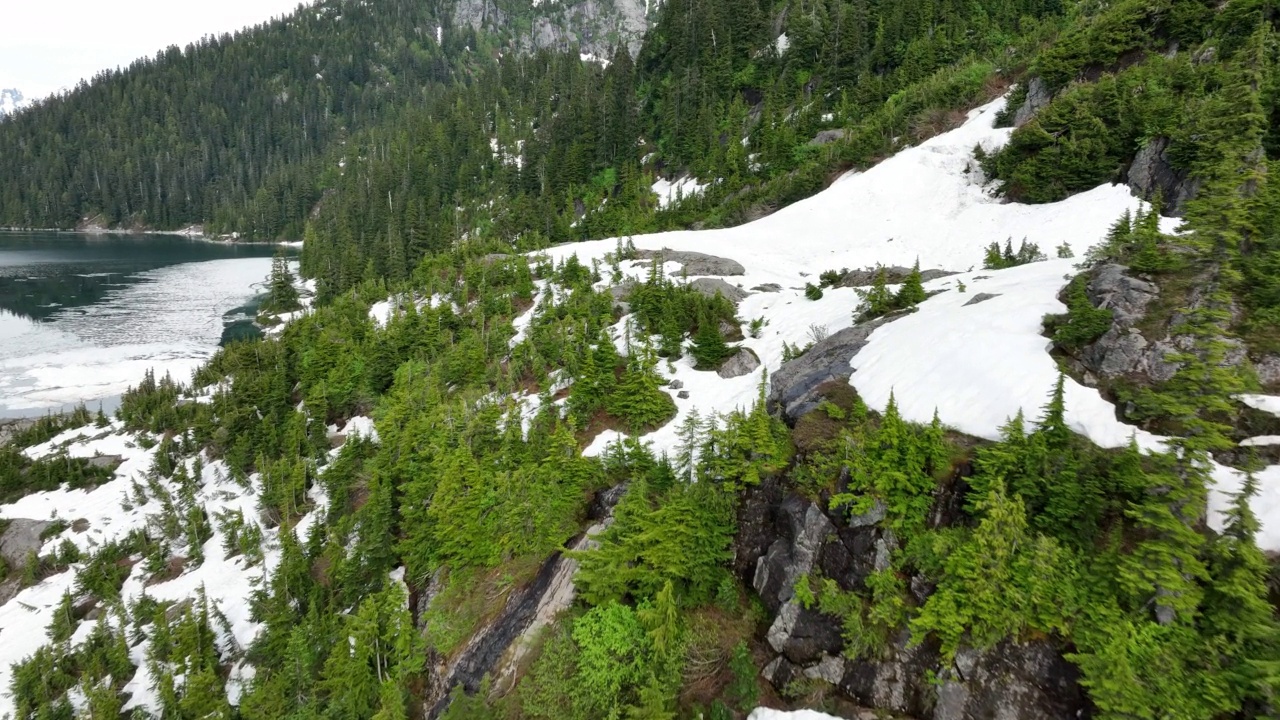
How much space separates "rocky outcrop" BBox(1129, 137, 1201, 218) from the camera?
69.7 feet

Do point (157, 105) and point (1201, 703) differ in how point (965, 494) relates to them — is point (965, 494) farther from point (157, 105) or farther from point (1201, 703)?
point (157, 105)

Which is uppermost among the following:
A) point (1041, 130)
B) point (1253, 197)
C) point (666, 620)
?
point (1041, 130)

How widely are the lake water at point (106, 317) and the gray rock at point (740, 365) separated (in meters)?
49.5

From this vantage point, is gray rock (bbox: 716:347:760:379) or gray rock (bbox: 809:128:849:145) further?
gray rock (bbox: 809:128:849:145)

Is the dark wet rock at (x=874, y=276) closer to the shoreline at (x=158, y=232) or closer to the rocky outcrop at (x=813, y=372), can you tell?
the rocky outcrop at (x=813, y=372)

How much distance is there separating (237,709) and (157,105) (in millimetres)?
258162

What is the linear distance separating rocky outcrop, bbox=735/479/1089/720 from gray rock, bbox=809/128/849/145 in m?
42.2

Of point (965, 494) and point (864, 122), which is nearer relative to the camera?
point (965, 494)

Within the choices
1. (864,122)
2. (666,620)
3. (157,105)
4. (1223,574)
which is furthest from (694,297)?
(157,105)

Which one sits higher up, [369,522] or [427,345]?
[427,345]

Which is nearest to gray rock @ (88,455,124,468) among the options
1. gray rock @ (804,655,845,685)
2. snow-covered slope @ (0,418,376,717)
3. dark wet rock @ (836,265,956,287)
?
snow-covered slope @ (0,418,376,717)

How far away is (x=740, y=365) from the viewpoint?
20094 mm

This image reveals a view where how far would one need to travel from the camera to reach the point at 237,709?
645 inches

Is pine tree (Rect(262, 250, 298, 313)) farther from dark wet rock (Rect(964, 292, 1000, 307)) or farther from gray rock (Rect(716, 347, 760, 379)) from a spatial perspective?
dark wet rock (Rect(964, 292, 1000, 307))
